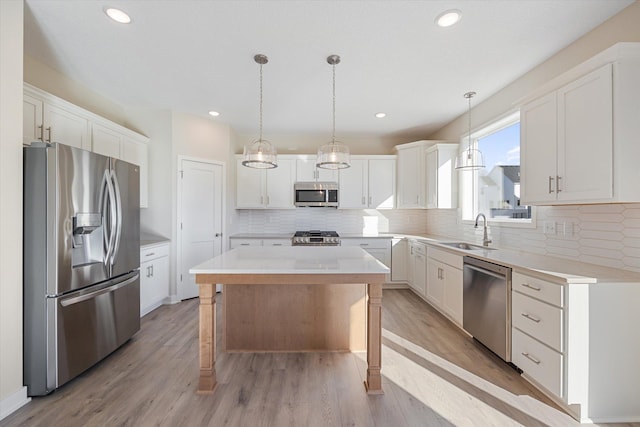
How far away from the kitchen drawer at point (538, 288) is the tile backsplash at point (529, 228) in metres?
0.61

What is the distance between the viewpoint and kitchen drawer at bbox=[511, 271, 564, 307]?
176 centimetres

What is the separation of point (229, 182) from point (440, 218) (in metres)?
3.65

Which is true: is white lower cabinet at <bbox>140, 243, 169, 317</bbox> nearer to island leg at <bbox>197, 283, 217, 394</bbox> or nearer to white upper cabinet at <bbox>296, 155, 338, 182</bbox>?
island leg at <bbox>197, 283, 217, 394</bbox>

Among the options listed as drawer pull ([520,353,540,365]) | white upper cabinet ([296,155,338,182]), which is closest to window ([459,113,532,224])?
drawer pull ([520,353,540,365])

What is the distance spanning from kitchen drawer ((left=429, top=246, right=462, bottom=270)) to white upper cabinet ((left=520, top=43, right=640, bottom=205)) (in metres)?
0.95

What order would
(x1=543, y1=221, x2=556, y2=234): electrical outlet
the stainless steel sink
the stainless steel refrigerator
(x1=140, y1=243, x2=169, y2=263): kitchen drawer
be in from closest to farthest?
the stainless steel refrigerator < (x1=543, y1=221, x2=556, y2=234): electrical outlet < (x1=140, y1=243, x2=169, y2=263): kitchen drawer < the stainless steel sink

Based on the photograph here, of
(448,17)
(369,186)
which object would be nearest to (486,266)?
(448,17)

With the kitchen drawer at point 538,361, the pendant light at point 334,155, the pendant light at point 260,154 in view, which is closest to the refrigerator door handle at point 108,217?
the pendant light at point 260,154

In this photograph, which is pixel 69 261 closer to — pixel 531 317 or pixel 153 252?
pixel 153 252

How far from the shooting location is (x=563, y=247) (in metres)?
2.40

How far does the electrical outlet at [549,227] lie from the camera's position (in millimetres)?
2492

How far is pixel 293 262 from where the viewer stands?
7.11 ft

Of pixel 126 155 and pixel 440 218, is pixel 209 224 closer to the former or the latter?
pixel 126 155

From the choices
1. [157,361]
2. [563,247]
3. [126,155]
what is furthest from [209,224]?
[563,247]
